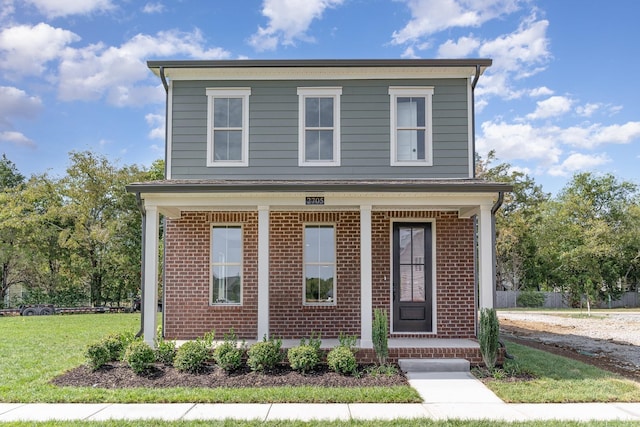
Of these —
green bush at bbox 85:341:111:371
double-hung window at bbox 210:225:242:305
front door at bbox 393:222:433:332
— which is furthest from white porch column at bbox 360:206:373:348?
green bush at bbox 85:341:111:371

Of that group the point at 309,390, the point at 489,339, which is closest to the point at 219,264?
the point at 309,390

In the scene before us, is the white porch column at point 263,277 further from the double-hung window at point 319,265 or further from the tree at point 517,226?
the tree at point 517,226

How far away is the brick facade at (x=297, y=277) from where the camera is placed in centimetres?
933

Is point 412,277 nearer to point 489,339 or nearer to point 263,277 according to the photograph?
point 489,339

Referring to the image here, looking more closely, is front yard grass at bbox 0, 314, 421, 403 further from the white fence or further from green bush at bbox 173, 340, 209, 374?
the white fence

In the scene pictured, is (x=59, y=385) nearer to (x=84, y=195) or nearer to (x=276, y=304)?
(x=276, y=304)

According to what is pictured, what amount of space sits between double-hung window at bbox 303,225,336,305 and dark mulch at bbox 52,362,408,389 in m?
2.19

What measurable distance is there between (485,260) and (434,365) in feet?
6.52

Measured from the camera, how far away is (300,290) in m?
9.42

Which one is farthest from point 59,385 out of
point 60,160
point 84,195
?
point 60,160

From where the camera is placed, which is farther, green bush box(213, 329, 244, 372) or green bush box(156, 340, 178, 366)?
green bush box(156, 340, 178, 366)

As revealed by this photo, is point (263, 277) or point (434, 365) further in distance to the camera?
point (263, 277)

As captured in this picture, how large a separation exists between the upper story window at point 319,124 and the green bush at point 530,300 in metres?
23.0

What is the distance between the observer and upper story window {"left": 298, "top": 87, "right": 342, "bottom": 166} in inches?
376
